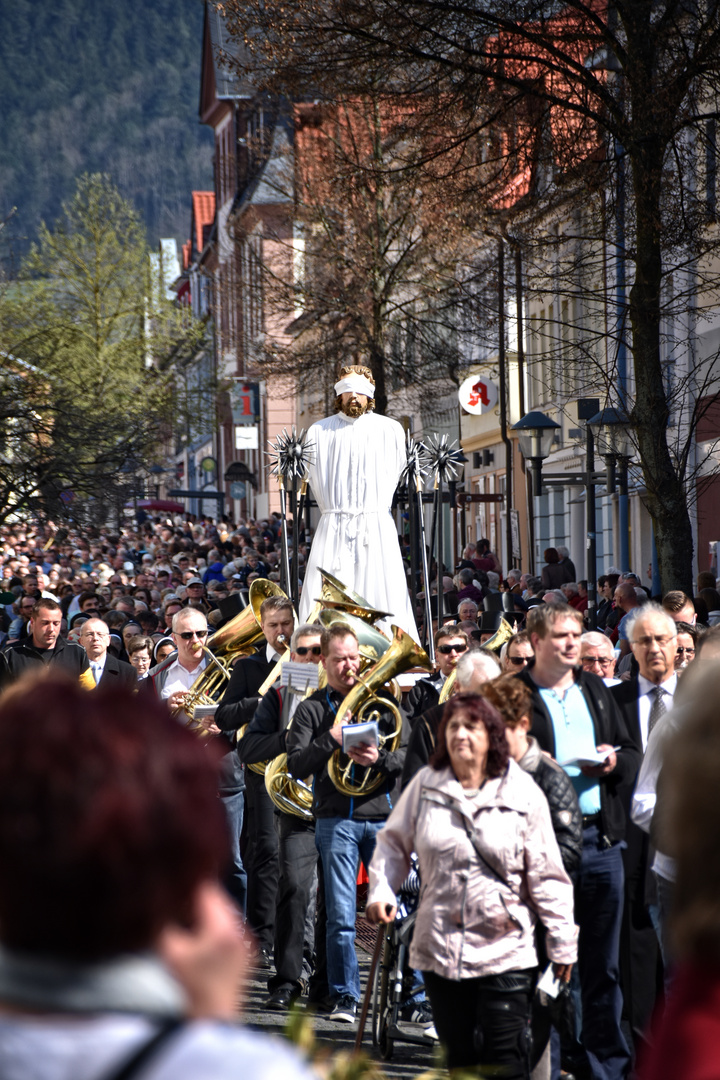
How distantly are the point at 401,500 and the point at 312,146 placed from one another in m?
16.2

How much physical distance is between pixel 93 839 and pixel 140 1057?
0.67 feet

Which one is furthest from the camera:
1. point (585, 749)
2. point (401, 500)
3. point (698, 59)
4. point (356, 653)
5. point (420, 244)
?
point (420, 244)

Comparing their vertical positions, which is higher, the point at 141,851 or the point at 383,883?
the point at 141,851

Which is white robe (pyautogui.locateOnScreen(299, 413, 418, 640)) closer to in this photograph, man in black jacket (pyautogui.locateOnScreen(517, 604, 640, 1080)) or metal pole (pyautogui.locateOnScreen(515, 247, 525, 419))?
metal pole (pyautogui.locateOnScreen(515, 247, 525, 419))

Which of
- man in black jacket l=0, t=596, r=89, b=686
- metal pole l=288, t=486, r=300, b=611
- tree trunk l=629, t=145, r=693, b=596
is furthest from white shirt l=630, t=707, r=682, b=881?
tree trunk l=629, t=145, r=693, b=596

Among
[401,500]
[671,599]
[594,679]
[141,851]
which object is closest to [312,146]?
[401,500]

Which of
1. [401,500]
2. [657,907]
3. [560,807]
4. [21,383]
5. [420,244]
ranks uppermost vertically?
[420,244]

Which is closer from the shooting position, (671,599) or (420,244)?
(671,599)

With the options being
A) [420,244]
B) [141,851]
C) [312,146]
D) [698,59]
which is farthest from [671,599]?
[312,146]

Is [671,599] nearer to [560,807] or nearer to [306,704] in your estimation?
[306,704]

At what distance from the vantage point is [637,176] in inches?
529

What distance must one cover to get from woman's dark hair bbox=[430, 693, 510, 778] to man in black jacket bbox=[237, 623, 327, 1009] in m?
2.85

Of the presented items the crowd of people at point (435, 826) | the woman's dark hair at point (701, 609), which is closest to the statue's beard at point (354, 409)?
the crowd of people at point (435, 826)

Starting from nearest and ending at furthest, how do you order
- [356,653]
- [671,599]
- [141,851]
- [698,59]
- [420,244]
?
[141,851] → [356,653] → [671,599] → [698,59] → [420,244]
